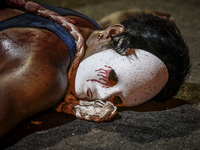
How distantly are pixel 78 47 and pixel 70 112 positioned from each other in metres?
0.43

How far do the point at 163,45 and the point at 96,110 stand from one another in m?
0.59

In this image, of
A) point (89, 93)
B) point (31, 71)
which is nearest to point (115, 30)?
point (89, 93)

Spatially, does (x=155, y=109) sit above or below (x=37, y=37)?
below

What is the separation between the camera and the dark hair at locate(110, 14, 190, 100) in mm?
1613

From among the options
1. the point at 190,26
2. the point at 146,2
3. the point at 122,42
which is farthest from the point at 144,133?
the point at 146,2

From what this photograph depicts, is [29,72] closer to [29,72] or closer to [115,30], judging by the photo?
[29,72]

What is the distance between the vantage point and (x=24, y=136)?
1.45 metres

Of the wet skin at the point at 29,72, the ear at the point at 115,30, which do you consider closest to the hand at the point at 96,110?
the wet skin at the point at 29,72

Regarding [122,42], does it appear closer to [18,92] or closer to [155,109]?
[155,109]

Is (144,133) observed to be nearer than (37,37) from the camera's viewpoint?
Yes

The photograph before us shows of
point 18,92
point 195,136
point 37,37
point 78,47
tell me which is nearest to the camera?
point 18,92

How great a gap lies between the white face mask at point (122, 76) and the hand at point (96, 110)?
4 cm

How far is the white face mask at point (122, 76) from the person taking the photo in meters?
1.56

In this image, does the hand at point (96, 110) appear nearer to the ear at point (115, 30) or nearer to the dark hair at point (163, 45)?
the dark hair at point (163, 45)
